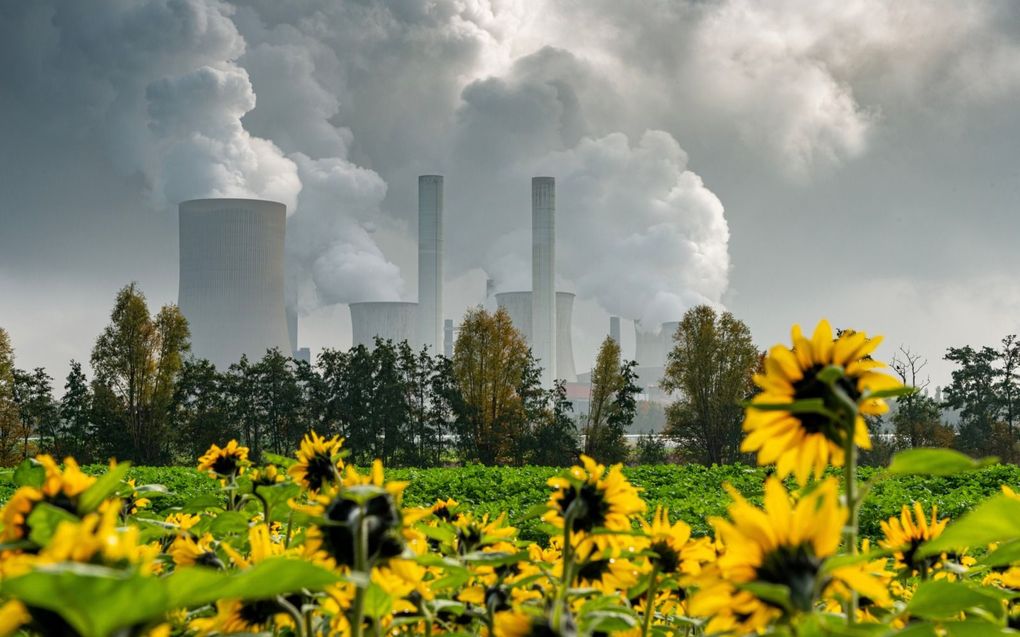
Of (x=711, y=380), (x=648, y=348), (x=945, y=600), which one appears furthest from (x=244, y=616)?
(x=648, y=348)

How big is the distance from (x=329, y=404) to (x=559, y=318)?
847 inches

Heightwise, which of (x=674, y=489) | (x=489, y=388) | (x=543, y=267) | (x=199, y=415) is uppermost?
(x=543, y=267)

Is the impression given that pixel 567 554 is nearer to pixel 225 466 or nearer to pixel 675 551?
pixel 675 551

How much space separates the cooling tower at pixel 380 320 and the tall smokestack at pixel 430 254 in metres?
A: 1.93

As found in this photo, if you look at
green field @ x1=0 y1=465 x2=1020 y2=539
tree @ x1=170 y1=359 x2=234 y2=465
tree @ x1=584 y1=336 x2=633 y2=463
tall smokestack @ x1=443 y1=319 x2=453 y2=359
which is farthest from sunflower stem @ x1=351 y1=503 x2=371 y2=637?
tall smokestack @ x1=443 y1=319 x2=453 y2=359

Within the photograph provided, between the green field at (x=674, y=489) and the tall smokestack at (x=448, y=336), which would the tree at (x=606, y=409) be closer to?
the green field at (x=674, y=489)

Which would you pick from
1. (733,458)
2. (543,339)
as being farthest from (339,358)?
(543,339)

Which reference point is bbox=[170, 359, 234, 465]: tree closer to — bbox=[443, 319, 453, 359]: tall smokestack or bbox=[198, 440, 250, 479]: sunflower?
bbox=[198, 440, 250, 479]: sunflower

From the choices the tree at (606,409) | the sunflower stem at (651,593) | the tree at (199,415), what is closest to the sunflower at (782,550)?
the sunflower stem at (651,593)

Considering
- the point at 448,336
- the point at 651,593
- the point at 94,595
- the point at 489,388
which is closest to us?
the point at 94,595

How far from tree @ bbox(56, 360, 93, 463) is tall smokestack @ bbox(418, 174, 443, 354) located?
19568mm

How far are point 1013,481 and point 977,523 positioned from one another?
9234 millimetres

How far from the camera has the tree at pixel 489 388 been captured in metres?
19.7

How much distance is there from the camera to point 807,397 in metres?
0.63
